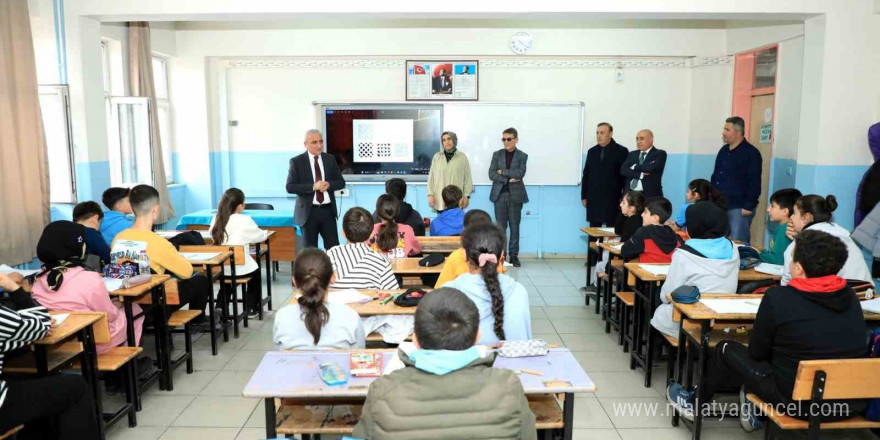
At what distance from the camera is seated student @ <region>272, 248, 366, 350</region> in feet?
8.55

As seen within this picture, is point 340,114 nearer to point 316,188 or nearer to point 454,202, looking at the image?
point 316,188

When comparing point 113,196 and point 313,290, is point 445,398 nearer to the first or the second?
point 313,290

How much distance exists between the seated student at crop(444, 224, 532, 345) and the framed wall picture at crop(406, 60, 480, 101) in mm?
5266

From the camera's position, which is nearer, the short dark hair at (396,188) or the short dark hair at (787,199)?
the short dark hair at (787,199)

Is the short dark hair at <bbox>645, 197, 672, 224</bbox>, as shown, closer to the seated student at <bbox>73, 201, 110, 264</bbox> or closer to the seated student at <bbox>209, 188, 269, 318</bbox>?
the seated student at <bbox>209, 188, 269, 318</bbox>

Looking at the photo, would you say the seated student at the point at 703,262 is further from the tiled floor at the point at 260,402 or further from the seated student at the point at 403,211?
the seated student at the point at 403,211

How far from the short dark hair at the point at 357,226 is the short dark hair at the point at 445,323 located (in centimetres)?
174

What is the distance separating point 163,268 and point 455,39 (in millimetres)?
4908

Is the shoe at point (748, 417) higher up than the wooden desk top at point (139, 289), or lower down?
lower down

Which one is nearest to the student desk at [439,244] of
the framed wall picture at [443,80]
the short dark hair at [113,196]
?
the short dark hair at [113,196]

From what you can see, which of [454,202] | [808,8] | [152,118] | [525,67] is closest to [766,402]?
[454,202]

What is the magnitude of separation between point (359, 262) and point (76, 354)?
4.69 ft

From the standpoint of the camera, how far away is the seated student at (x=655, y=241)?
4324mm

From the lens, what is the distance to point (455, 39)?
7.66m
